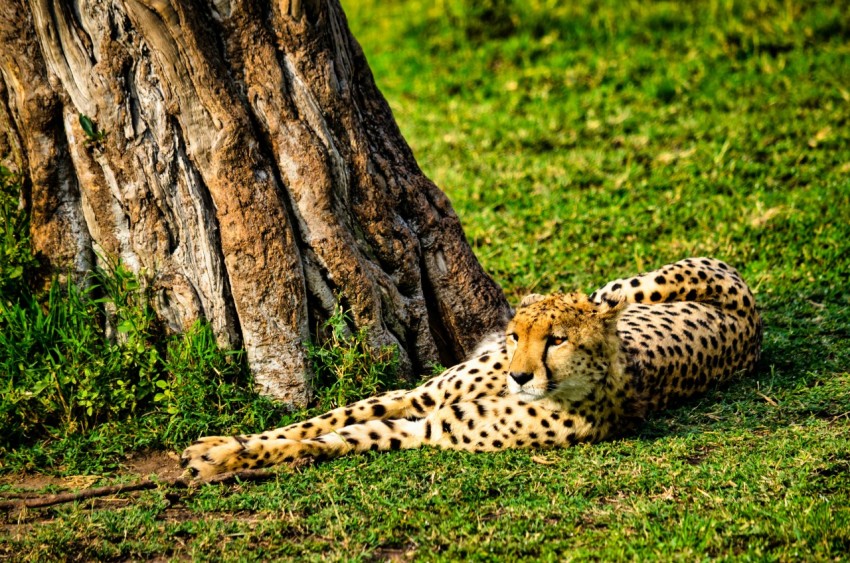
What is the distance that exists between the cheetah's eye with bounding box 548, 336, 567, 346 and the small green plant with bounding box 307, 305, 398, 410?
83cm

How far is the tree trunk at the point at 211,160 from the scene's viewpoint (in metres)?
4.16

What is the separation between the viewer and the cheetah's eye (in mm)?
4129

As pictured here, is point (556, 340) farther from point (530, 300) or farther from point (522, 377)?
point (530, 300)

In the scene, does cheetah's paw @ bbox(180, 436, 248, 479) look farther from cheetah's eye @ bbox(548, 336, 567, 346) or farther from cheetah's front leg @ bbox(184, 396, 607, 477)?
cheetah's eye @ bbox(548, 336, 567, 346)

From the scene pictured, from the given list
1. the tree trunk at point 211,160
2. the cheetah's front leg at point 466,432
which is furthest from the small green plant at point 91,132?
the cheetah's front leg at point 466,432

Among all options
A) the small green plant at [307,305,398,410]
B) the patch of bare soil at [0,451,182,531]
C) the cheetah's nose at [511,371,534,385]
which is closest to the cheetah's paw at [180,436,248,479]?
the patch of bare soil at [0,451,182,531]

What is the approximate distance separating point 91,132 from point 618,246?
3684 millimetres

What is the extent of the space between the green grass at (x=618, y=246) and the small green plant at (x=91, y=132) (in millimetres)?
1414

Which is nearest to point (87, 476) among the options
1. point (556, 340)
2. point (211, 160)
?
point (211, 160)

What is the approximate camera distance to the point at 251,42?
4324 millimetres

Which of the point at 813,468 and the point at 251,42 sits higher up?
the point at 251,42

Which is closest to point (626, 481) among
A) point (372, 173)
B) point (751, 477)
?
→ point (751, 477)

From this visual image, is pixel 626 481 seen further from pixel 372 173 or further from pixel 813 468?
pixel 372 173

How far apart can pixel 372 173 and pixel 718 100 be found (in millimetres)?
5099
